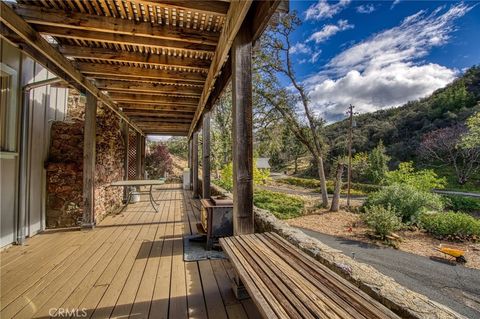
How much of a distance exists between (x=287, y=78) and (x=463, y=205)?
474 inches

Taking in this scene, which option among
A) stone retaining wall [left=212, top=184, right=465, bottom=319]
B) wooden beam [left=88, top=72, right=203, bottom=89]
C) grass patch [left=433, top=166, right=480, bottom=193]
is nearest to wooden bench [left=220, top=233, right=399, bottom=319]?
stone retaining wall [left=212, top=184, right=465, bottom=319]

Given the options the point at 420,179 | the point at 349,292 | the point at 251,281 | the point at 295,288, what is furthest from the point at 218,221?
the point at 420,179

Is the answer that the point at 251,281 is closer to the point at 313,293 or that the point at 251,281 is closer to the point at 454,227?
the point at 313,293

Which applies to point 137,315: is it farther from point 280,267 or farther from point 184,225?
point 184,225

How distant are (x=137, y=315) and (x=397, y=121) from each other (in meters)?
35.4

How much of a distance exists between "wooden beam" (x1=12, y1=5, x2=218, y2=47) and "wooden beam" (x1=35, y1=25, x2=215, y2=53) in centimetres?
7

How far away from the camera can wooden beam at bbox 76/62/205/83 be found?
116 inches

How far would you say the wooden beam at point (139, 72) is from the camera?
2.96 metres

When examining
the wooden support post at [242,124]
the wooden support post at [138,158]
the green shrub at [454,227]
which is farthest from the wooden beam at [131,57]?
the green shrub at [454,227]

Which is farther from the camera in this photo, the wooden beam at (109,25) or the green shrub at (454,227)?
the green shrub at (454,227)

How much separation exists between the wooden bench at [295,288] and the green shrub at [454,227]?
9241 millimetres

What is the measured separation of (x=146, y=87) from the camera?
3.69 m

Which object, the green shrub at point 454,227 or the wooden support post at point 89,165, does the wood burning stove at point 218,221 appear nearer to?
the wooden support post at point 89,165

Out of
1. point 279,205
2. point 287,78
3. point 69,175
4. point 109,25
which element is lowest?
point 279,205
